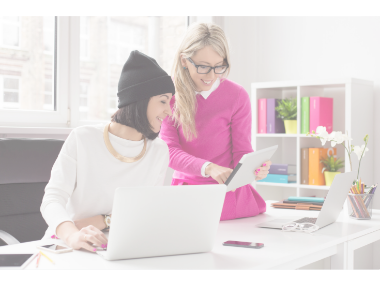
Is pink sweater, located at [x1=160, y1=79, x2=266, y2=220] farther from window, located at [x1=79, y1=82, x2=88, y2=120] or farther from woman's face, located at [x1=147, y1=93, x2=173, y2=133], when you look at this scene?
window, located at [x1=79, y1=82, x2=88, y2=120]

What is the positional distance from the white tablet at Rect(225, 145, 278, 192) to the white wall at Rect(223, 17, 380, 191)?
5.06 feet

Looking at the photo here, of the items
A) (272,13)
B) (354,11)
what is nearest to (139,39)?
(272,13)

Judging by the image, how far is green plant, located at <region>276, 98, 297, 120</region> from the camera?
3.07m

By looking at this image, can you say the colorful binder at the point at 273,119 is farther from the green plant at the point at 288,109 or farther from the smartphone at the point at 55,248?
the smartphone at the point at 55,248

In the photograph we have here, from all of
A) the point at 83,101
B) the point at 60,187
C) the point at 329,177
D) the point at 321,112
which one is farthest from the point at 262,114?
the point at 60,187

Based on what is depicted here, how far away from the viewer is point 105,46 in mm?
2941

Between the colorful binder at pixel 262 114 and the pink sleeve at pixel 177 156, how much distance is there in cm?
158

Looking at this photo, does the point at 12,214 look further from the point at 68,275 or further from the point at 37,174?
the point at 68,275

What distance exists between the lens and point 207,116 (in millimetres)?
1729

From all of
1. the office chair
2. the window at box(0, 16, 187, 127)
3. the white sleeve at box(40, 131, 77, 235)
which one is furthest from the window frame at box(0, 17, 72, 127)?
the white sleeve at box(40, 131, 77, 235)

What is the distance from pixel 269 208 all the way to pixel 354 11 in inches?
71.6

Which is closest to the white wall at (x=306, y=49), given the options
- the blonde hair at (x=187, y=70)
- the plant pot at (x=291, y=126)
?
the plant pot at (x=291, y=126)

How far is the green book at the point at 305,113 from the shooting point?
9.73 ft

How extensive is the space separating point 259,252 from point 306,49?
254cm
